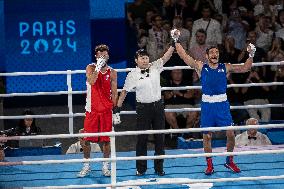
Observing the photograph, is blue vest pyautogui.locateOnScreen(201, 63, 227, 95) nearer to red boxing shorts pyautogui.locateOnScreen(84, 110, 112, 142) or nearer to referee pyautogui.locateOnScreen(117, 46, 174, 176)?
referee pyautogui.locateOnScreen(117, 46, 174, 176)

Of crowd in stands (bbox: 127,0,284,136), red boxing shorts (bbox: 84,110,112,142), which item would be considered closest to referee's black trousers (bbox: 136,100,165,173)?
red boxing shorts (bbox: 84,110,112,142)

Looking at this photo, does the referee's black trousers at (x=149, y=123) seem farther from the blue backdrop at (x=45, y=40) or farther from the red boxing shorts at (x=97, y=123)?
the blue backdrop at (x=45, y=40)

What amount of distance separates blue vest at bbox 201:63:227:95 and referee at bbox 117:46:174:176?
490mm

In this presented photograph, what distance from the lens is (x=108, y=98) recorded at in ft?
24.8

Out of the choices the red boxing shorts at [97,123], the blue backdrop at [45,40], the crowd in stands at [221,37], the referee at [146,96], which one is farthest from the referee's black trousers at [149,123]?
the blue backdrop at [45,40]

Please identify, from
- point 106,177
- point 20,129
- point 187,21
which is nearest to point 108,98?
point 106,177

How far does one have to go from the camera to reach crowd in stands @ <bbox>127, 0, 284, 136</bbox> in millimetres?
10727

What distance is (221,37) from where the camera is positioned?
12.1m

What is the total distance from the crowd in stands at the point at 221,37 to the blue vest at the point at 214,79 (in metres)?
2.77

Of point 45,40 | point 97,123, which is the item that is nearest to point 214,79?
point 97,123

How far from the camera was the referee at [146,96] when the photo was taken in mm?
7504

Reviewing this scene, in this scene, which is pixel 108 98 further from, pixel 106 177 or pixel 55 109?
pixel 55 109

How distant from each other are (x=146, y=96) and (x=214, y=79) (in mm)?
778

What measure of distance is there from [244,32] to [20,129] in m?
5.06
